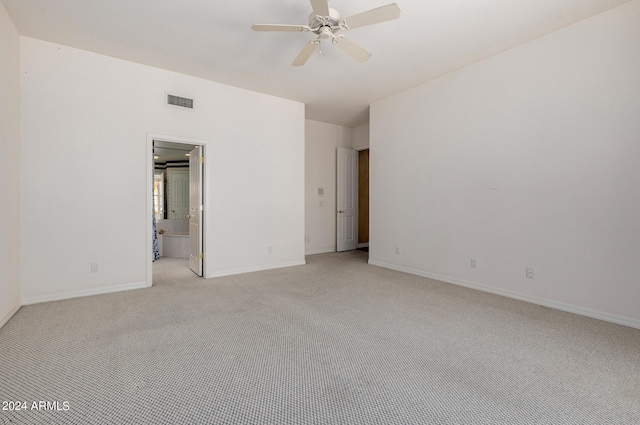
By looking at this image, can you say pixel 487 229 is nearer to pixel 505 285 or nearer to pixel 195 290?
pixel 505 285

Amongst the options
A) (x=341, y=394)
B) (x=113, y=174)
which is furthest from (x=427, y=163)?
(x=113, y=174)

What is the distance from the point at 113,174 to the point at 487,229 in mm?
4839

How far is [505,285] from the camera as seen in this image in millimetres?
3639

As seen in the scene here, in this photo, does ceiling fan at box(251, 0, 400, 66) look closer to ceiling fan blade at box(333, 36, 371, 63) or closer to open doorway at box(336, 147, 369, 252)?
ceiling fan blade at box(333, 36, 371, 63)

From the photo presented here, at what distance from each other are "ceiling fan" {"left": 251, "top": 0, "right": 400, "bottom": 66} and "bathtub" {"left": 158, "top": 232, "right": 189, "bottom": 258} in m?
4.92

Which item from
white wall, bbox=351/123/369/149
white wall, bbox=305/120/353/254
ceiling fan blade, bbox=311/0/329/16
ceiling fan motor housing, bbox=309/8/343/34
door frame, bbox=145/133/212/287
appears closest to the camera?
ceiling fan blade, bbox=311/0/329/16

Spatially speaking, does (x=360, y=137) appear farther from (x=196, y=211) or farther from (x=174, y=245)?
(x=174, y=245)

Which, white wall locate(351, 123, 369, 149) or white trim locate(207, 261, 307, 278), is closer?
white trim locate(207, 261, 307, 278)

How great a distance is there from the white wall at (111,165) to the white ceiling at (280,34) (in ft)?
1.01

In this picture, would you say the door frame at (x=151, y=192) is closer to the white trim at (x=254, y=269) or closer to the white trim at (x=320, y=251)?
the white trim at (x=254, y=269)

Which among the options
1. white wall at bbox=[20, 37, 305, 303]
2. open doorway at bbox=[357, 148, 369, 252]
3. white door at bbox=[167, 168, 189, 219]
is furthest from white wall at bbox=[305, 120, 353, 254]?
white door at bbox=[167, 168, 189, 219]

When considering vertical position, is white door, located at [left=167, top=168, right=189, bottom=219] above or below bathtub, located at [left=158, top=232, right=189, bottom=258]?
above

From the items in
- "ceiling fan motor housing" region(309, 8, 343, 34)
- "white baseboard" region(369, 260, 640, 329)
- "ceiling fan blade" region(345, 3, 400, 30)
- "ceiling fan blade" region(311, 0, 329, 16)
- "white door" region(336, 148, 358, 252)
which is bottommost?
"white baseboard" region(369, 260, 640, 329)

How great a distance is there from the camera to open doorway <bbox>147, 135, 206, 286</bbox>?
4.49m
